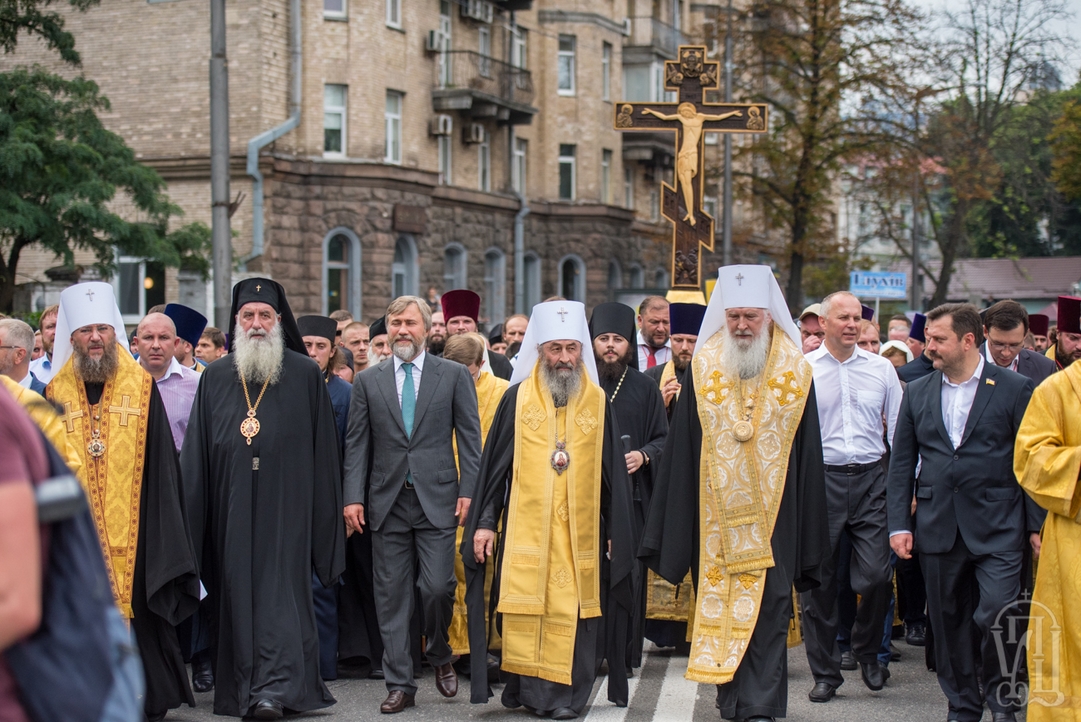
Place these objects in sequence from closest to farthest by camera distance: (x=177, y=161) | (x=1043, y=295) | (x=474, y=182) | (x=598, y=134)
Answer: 1. (x=177, y=161)
2. (x=474, y=182)
3. (x=598, y=134)
4. (x=1043, y=295)

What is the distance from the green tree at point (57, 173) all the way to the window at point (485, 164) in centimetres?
1619

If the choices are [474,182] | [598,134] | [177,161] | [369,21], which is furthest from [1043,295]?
[177,161]

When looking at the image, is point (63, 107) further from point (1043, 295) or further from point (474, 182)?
point (1043, 295)

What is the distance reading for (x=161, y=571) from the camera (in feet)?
22.9

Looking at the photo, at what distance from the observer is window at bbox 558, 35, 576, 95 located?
39469mm

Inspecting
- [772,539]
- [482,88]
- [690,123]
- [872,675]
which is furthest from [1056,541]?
[482,88]

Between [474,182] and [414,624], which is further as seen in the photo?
[474,182]

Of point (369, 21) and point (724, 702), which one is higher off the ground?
point (369, 21)

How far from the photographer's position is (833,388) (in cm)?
802

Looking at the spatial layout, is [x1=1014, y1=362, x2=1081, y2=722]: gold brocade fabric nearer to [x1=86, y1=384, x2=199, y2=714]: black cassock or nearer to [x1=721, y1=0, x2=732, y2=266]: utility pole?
[x1=86, y1=384, x2=199, y2=714]: black cassock

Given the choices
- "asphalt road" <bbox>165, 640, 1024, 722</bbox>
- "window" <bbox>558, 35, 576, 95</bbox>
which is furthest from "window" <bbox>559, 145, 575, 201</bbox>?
"asphalt road" <bbox>165, 640, 1024, 722</bbox>

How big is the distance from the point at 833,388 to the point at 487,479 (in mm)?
2159

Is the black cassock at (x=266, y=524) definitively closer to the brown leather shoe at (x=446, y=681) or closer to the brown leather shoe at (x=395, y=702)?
the brown leather shoe at (x=395, y=702)

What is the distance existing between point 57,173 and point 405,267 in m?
13.7
